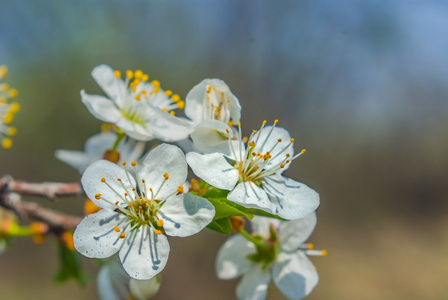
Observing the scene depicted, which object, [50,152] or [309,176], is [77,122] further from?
[309,176]

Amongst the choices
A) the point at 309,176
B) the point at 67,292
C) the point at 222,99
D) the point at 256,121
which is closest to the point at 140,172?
the point at 222,99

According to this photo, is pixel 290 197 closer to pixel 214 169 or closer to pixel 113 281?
pixel 214 169

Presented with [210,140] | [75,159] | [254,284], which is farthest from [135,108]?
[254,284]

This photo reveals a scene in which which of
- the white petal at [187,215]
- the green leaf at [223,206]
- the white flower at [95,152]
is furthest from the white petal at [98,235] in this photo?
the white flower at [95,152]

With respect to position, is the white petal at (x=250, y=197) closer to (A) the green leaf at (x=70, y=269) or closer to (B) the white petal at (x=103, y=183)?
(B) the white petal at (x=103, y=183)

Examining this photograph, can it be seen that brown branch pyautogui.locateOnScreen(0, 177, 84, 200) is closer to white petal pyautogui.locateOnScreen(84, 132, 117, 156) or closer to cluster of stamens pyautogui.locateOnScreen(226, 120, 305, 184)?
white petal pyautogui.locateOnScreen(84, 132, 117, 156)
